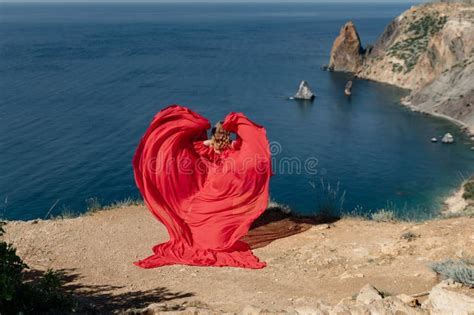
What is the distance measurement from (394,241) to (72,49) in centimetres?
10654

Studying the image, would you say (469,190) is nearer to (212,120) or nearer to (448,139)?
(448,139)

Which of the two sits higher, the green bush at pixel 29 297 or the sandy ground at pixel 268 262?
the green bush at pixel 29 297

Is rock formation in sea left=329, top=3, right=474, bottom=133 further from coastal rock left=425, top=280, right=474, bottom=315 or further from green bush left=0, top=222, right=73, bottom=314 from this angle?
green bush left=0, top=222, right=73, bottom=314

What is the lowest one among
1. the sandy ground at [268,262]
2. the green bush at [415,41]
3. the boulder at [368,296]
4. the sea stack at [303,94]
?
the sea stack at [303,94]

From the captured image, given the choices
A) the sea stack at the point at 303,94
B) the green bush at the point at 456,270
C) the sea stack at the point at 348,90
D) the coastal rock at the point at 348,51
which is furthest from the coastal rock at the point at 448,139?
the green bush at the point at 456,270

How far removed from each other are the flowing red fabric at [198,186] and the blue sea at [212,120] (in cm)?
428

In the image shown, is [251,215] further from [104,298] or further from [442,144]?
[442,144]

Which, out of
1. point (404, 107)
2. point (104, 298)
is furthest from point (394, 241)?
point (404, 107)

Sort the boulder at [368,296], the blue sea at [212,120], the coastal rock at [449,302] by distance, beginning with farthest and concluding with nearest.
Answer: the blue sea at [212,120] → the boulder at [368,296] → the coastal rock at [449,302]

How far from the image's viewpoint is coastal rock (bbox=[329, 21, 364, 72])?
3797 inches

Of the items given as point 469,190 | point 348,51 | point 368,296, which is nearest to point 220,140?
point 368,296

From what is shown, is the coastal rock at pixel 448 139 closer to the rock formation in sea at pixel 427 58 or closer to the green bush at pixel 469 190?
→ the rock formation in sea at pixel 427 58

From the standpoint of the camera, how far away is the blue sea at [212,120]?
41969 mm

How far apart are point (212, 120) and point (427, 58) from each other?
1392 inches
